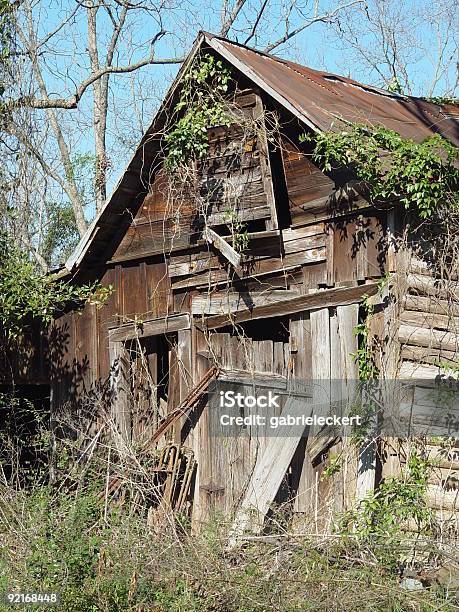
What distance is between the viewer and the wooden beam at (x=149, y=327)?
10109 mm

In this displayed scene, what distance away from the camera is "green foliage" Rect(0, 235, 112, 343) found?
35.2 feet

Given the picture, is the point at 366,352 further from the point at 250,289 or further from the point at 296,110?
the point at 296,110

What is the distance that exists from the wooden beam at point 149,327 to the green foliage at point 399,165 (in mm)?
2785

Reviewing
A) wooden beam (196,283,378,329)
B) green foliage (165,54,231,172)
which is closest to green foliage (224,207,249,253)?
wooden beam (196,283,378,329)

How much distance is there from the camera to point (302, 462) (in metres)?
8.91

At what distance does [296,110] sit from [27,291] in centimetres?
425

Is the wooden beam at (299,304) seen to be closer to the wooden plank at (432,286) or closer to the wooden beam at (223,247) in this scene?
the wooden plank at (432,286)

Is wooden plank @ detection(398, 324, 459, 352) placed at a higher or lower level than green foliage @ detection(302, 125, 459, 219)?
lower

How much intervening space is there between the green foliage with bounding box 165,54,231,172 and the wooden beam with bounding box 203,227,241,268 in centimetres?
87

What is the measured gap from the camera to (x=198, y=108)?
9.70 meters

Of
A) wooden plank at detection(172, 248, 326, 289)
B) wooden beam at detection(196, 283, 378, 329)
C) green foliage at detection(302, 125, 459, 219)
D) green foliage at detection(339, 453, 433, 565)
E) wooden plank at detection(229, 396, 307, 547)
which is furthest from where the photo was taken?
wooden plank at detection(172, 248, 326, 289)

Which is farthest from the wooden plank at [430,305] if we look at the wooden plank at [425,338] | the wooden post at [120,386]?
the wooden post at [120,386]

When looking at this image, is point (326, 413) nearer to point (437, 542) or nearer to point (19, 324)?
point (437, 542)

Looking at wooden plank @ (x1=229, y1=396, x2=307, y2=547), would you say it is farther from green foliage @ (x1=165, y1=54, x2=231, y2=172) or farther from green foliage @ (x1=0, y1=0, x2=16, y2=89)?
green foliage @ (x1=0, y1=0, x2=16, y2=89)
